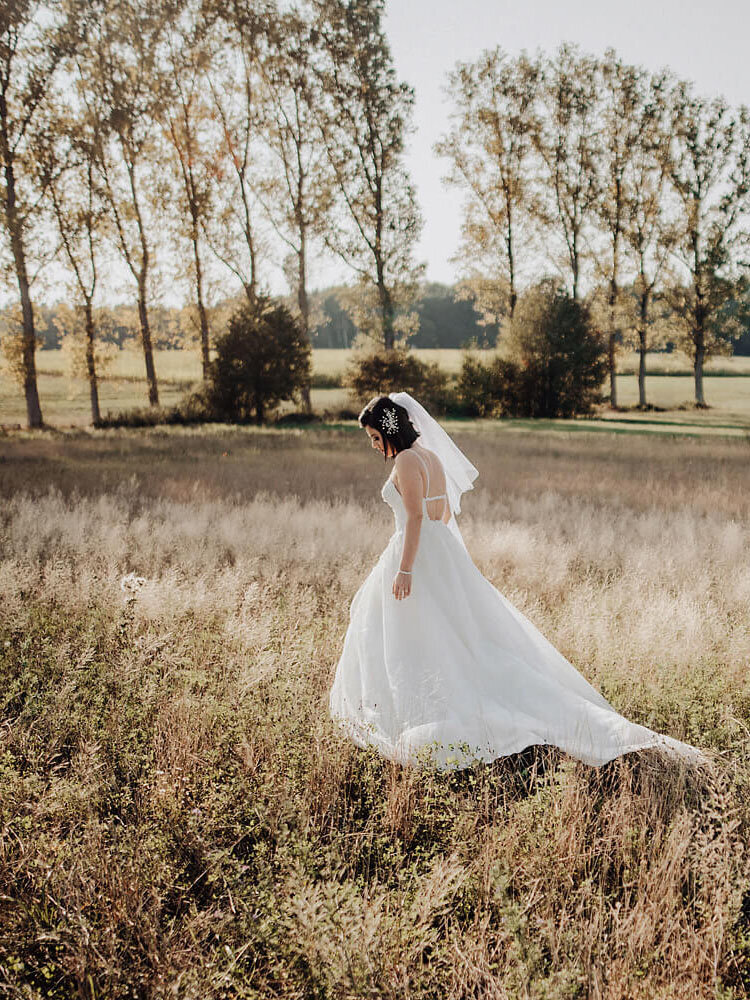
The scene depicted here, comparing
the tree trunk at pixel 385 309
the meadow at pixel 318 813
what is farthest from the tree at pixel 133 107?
Result: the meadow at pixel 318 813

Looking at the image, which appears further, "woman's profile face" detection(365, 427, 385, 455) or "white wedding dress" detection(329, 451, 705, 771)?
"woman's profile face" detection(365, 427, 385, 455)

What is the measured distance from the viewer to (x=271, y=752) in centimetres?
375

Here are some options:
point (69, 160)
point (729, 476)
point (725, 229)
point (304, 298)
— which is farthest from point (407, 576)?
point (725, 229)

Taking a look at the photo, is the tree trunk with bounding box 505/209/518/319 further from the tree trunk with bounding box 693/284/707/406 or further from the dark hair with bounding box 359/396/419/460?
the dark hair with bounding box 359/396/419/460

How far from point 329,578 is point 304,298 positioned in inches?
1184

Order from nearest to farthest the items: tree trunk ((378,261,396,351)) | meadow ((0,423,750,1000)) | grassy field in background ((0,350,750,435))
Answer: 1. meadow ((0,423,750,1000))
2. grassy field in background ((0,350,750,435))
3. tree trunk ((378,261,396,351))

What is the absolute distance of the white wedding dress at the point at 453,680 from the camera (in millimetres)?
3736

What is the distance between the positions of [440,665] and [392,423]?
65.7 inches

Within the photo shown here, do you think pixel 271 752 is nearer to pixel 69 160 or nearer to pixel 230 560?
pixel 230 560

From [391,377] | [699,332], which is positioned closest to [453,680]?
[391,377]

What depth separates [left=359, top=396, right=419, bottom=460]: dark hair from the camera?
4.19 metres

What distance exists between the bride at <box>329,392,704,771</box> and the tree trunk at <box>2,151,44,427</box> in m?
22.8

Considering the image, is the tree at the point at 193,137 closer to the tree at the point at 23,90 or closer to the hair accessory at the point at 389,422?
the tree at the point at 23,90

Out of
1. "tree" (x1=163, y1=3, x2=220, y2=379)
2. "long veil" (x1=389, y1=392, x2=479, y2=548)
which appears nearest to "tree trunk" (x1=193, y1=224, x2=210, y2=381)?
"tree" (x1=163, y1=3, x2=220, y2=379)
